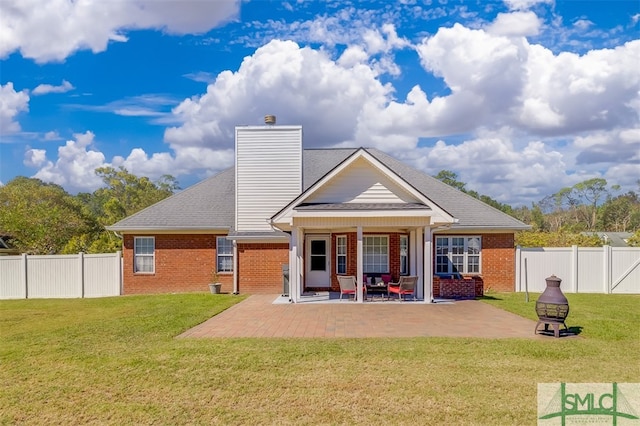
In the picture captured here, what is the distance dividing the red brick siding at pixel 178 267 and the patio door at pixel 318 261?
11.8ft

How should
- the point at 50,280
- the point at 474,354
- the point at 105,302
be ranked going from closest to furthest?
the point at 474,354
the point at 105,302
the point at 50,280

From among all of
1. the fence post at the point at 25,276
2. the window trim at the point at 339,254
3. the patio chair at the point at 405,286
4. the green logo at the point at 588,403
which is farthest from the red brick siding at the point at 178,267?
the green logo at the point at 588,403

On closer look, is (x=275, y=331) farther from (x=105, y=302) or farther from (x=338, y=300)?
(x=105, y=302)

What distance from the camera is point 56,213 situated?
30625mm

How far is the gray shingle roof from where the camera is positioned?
19609mm

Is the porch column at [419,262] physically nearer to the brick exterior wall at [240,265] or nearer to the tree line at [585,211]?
the brick exterior wall at [240,265]

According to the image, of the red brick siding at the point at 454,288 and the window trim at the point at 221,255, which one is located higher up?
the window trim at the point at 221,255

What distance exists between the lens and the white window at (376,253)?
19.0 metres

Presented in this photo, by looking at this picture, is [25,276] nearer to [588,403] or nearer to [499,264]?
[499,264]

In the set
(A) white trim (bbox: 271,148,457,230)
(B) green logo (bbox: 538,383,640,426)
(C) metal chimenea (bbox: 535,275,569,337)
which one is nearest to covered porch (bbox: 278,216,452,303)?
(A) white trim (bbox: 271,148,457,230)

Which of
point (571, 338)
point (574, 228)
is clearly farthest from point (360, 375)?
point (574, 228)

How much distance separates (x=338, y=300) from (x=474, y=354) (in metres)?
7.93

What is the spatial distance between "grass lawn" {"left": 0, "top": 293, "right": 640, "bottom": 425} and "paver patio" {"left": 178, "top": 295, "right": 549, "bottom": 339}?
83 cm

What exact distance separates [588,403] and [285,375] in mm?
4598
